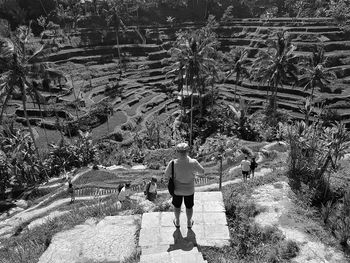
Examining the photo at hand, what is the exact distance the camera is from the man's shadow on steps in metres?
8.27

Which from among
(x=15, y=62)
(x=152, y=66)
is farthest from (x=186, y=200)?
(x=152, y=66)

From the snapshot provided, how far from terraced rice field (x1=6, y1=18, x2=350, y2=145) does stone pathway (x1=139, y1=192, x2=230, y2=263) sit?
116 ft

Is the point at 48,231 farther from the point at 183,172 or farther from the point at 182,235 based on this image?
the point at 183,172

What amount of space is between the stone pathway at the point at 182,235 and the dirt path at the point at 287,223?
1605 millimetres

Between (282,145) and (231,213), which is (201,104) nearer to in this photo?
(282,145)

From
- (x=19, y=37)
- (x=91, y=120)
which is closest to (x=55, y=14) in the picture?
(x=91, y=120)

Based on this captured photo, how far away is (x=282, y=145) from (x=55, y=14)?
6488 cm

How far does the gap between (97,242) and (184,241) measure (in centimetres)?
224

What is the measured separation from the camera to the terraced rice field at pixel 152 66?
49969 mm

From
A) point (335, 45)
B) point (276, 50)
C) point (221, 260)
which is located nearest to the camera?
point (221, 260)

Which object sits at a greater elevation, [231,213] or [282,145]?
[231,213]

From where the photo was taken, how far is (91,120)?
4578 centimetres

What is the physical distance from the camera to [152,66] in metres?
64.6

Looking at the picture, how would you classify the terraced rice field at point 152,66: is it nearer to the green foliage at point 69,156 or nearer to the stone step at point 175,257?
the green foliage at point 69,156
